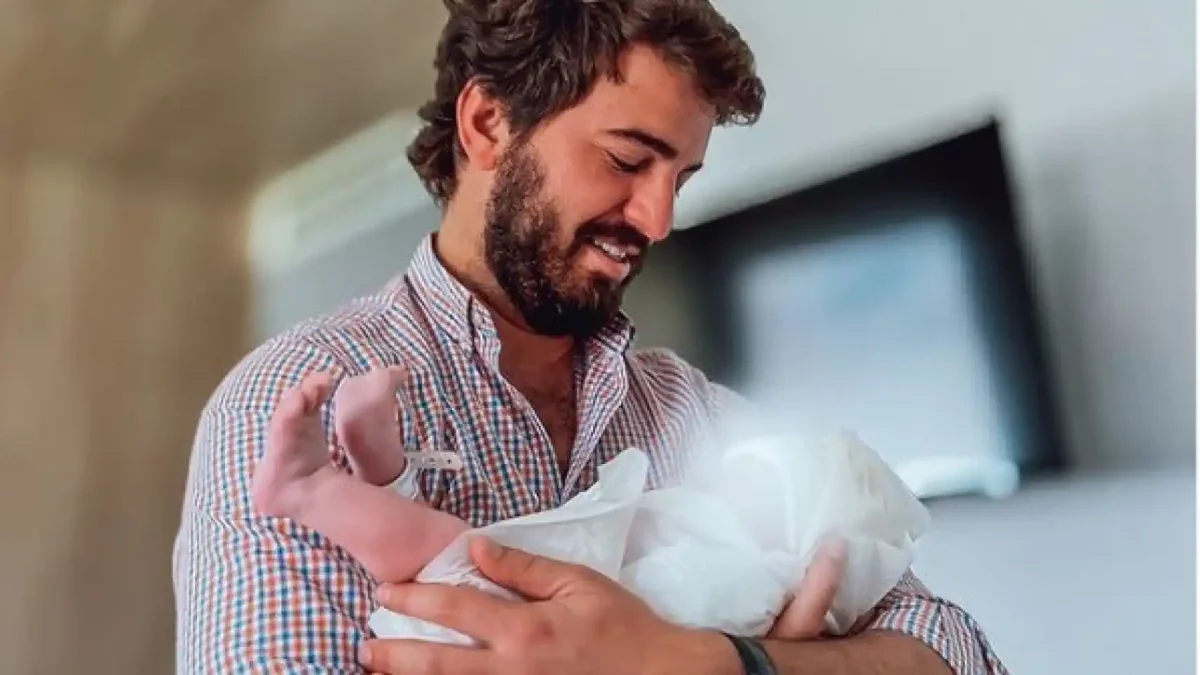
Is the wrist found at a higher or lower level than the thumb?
lower

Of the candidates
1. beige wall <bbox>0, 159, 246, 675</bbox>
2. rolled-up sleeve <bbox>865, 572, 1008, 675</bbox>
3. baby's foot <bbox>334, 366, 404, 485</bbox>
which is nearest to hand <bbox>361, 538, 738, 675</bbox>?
baby's foot <bbox>334, 366, 404, 485</bbox>

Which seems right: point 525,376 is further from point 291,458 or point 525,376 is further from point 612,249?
point 291,458

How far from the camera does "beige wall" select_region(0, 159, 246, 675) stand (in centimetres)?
187

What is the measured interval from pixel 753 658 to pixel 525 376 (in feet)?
1.35

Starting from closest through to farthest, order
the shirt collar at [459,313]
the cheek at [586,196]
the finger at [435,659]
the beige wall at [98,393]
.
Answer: the finger at [435,659] < the shirt collar at [459,313] < the cheek at [586,196] < the beige wall at [98,393]

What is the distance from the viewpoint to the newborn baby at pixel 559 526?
79 cm

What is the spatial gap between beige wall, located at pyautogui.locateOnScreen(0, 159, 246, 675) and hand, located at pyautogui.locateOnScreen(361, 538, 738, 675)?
1.32m

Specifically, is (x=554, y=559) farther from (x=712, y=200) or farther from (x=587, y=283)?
(x=712, y=200)

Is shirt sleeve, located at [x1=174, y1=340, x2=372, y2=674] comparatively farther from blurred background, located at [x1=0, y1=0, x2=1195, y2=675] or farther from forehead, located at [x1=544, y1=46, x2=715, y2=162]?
blurred background, located at [x1=0, y1=0, x2=1195, y2=675]

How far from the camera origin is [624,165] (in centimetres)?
113

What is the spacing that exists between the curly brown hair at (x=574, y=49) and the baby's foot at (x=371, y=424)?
16.6 inches

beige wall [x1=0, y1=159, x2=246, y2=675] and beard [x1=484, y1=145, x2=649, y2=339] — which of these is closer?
beard [x1=484, y1=145, x2=649, y2=339]

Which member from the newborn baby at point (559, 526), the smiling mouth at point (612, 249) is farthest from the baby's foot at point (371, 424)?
the smiling mouth at point (612, 249)

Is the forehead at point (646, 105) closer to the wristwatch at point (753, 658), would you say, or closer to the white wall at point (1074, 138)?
the white wall at point (1074, 138)
